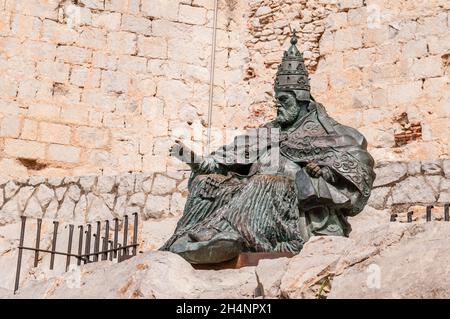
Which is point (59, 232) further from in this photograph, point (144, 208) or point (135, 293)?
point (135, 293)

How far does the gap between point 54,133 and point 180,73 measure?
1713 mm

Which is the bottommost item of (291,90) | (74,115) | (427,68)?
(291,90)

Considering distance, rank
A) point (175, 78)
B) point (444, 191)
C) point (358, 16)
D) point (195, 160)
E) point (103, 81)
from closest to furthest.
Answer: point (195, 160) → point (444, 191) → point (103, 81) → point (358, 16) → point (175, 78)

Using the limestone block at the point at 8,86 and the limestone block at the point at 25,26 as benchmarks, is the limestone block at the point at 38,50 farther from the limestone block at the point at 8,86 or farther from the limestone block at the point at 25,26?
the limestone block at the point at 8,86

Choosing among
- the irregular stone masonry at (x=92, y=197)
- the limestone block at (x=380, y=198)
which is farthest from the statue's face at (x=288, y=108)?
the irregular stone masonry at (x=92, y=197)

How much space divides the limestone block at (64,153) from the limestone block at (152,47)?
1435mm

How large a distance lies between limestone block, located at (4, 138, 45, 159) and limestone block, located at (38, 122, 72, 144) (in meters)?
0.11

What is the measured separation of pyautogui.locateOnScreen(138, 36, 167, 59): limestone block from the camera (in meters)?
12.1

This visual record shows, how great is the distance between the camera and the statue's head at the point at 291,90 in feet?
25.5

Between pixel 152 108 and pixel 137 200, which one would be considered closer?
pixel 137 200

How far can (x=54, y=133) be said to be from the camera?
451 inches

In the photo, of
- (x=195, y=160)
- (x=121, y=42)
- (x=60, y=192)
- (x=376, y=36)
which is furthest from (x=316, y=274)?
(x=121, y=42)

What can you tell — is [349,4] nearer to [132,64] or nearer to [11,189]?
[132,64]
